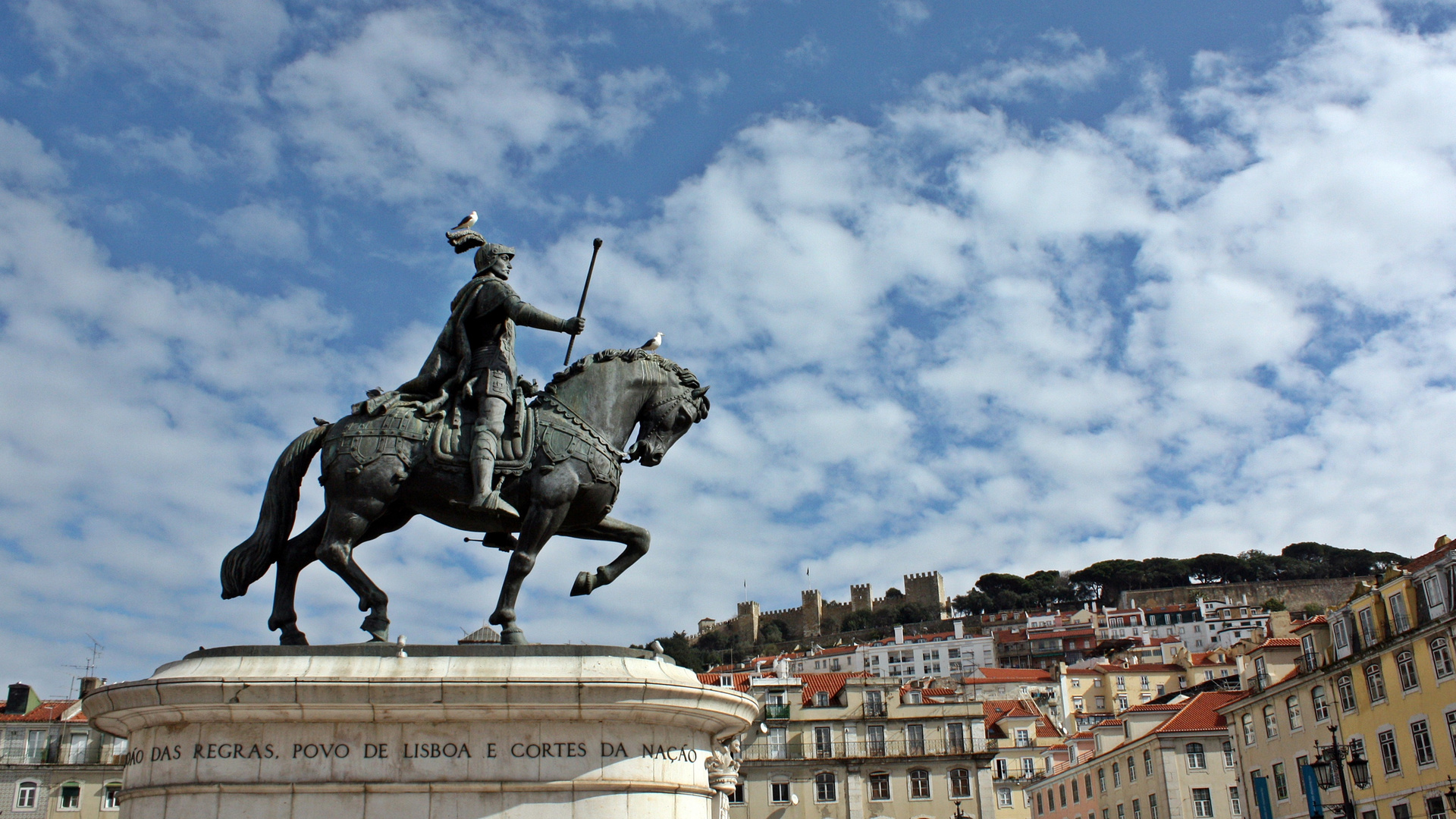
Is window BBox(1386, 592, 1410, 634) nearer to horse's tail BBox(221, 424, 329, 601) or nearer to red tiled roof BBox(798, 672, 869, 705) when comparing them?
red tiled roof BBox(798, 672, 869, 705)

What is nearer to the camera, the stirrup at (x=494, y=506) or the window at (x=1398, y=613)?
the stirrup at (x=494, y=506)

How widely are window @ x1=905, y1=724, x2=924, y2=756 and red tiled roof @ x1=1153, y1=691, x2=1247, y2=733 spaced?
36.0ft

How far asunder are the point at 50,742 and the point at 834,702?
119ft

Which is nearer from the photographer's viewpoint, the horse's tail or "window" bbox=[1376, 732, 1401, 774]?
the horse's tail

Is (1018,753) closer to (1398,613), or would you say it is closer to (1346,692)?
(1346,692)

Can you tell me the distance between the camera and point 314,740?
8.23 m

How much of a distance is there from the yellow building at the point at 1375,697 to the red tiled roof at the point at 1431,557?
10 cm

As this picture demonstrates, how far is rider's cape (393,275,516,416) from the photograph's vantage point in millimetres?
9844

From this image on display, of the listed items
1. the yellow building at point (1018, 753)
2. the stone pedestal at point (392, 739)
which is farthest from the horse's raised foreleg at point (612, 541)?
the yellow building at point (1018, 753)

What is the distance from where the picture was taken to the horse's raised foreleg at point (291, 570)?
941cm

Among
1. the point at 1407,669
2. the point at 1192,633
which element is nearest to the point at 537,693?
the point at 1407,669

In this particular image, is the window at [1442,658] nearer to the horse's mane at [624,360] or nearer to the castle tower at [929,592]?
the horse's mane at [624,360]

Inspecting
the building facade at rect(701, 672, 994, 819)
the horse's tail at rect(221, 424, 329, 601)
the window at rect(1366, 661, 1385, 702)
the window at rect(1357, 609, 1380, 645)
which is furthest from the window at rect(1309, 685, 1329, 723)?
the horse's tail at rect(221, 424, 329, 601)

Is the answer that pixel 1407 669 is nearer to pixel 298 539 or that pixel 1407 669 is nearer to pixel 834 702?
pixel 834 702
